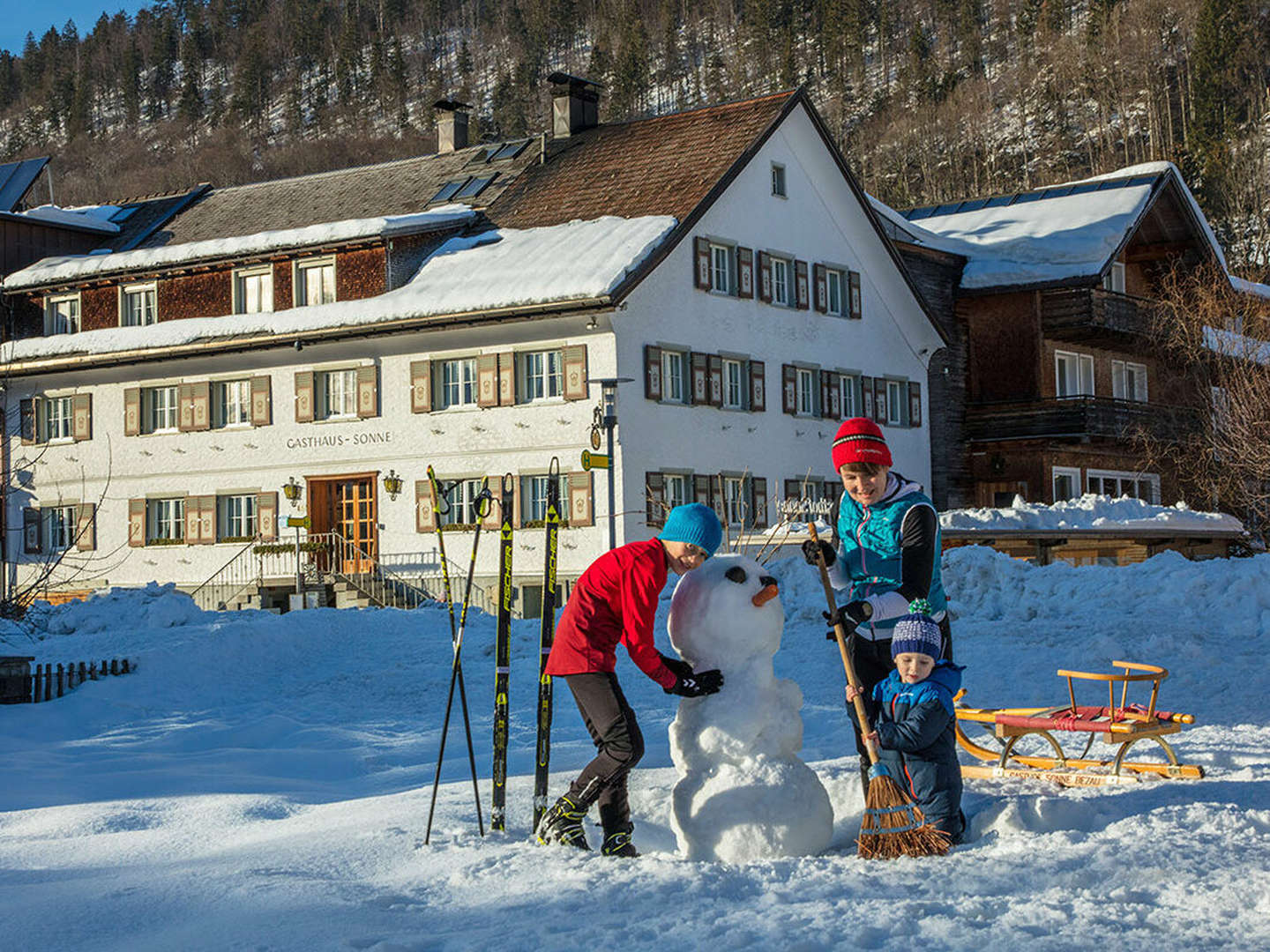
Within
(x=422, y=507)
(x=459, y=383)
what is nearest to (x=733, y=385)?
(x=459, y=383)

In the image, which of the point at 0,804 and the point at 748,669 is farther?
the point at 0,804

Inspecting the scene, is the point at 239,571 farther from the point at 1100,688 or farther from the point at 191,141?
the point at 191,141

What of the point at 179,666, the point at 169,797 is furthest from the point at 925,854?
the point at 179,666

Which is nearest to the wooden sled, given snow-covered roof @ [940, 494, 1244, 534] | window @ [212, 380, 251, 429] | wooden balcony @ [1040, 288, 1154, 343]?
snow-covered roof @ [940, 494, 1244, 534]

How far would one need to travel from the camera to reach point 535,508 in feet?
95.7

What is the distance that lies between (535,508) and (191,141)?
132278mm

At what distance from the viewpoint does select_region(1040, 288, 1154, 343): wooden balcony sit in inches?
1446

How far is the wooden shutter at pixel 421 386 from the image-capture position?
2991cm

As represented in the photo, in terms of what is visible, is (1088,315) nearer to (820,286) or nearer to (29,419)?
(820,286)

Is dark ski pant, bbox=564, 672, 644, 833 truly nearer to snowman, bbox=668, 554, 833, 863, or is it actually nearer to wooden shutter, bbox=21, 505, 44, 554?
snowman, bbox=668, 554, 833, 863

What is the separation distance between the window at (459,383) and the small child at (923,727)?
2266 centimetres

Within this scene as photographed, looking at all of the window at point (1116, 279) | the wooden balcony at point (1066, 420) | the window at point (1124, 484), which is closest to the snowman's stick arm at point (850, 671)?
the wooden balcony at point (1066, 420)

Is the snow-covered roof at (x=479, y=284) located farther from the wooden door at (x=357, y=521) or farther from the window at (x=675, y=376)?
the wooden door at (x=357, y=521)

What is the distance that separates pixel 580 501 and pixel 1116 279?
18327 millimetres
